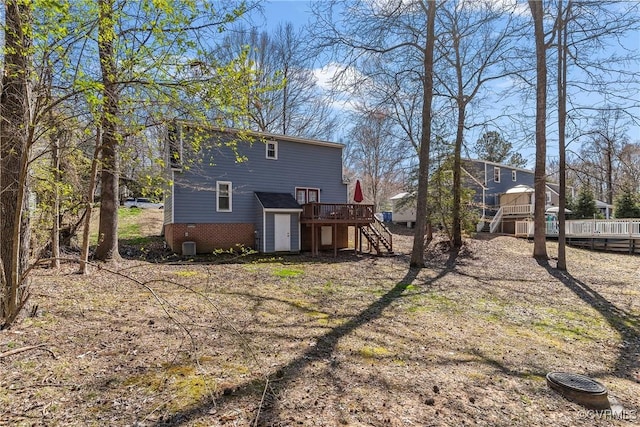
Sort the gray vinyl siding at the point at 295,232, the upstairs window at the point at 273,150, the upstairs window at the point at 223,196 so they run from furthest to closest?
1. the upstairs window at the point at 273,150
2. the gray vinyl siding at the point at 295,232
3. the upstairs window at the point at 223,196

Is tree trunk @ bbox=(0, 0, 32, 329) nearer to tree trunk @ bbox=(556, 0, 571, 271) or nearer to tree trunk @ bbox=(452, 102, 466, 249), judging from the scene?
tree trunk @ bbox=(556, 0, 571, 271)

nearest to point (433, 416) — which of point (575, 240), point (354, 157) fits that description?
point (575, 240)

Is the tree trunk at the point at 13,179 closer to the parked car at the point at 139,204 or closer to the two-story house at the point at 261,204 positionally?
the two-story house at the point at 261,204

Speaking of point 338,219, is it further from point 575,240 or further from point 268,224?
point 575,240

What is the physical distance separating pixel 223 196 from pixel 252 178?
5.26ft

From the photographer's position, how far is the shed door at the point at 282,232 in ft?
53.9

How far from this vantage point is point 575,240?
64.0 ft

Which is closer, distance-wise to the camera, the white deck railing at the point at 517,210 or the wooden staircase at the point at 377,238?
the wooden staircase at the point at 377,238

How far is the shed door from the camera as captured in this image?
16422 mm

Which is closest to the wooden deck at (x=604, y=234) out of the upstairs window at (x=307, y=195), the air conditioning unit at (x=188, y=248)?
the upstairs window at (x=307, y=195)

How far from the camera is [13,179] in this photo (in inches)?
174

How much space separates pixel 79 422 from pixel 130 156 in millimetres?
4314

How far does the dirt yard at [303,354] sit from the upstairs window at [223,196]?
7.05 metres

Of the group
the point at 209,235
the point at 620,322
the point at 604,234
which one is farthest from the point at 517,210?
the point at 209,235
